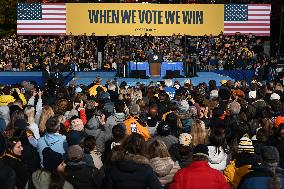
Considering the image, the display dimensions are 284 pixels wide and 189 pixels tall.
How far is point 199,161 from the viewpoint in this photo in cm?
625

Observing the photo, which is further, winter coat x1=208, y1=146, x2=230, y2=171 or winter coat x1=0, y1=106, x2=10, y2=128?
winter coat x1=0, y1=106, x2=10, y2=128

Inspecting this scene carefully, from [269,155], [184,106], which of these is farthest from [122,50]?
[269,155]

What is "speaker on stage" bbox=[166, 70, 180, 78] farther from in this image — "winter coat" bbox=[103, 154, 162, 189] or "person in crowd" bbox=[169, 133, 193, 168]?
"winter coat" bbox=[103, 154, 162, 189]

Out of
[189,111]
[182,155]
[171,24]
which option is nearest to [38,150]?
[182,155]

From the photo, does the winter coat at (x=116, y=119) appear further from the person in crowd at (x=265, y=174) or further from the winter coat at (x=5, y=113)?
the person in crowd at (x=265, y=174)

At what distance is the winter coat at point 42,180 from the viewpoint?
19.3 feet

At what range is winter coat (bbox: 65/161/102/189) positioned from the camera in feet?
21.2

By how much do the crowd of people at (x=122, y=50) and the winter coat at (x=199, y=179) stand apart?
2646 cm

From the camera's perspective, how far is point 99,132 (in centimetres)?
939

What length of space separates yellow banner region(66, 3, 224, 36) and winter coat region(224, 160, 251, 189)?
98.9ft

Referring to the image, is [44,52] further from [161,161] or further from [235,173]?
[235,173]

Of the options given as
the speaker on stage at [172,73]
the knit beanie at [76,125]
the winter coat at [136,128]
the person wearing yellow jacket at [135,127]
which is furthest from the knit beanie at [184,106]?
the speaker on stage at [172,73]

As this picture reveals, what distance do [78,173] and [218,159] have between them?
2.01 metres

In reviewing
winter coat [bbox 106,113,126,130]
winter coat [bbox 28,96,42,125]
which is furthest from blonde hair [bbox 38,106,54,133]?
winter coat [bbox 28,96,42,125]
